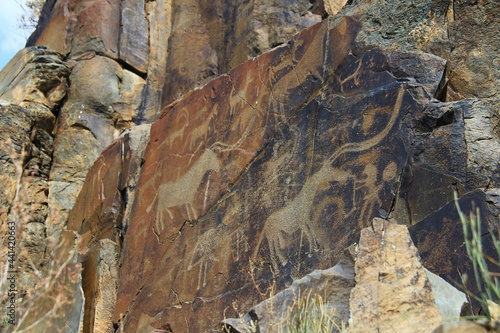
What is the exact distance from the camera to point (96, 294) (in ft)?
19.8

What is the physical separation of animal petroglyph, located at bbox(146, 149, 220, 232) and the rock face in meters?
0.02

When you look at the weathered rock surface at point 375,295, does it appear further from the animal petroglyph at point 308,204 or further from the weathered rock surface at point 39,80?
the weathered rock surface at point 39,80

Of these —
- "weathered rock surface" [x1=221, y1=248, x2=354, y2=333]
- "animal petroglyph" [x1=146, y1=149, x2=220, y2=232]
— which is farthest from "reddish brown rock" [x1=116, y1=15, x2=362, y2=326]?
"weathered rock surface" [x1=221, y1=248, x2=354, y2=333]

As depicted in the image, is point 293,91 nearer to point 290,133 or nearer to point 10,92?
point 290,133

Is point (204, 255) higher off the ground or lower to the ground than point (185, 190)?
lower

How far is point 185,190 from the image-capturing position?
600cm

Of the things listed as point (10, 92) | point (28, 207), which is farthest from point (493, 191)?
point (10, 92)

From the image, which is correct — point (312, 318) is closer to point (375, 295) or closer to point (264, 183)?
point (375, 295)

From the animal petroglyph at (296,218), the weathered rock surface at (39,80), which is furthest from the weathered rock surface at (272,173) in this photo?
the weathered rock surface at (39,80)

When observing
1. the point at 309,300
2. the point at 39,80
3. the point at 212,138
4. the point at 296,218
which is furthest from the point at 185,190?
the point at 39,80

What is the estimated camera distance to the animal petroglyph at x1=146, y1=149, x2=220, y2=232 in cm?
584

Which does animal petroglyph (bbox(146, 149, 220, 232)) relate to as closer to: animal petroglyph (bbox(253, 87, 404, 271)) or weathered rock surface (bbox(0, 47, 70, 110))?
animal petroglyph (bbox(253, 87, 404, 271))

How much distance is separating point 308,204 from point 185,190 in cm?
156

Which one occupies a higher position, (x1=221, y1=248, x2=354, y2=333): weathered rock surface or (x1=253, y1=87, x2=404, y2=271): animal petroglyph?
(x1=253, y1=87, x2=404, y2=271): animal petroglyph
